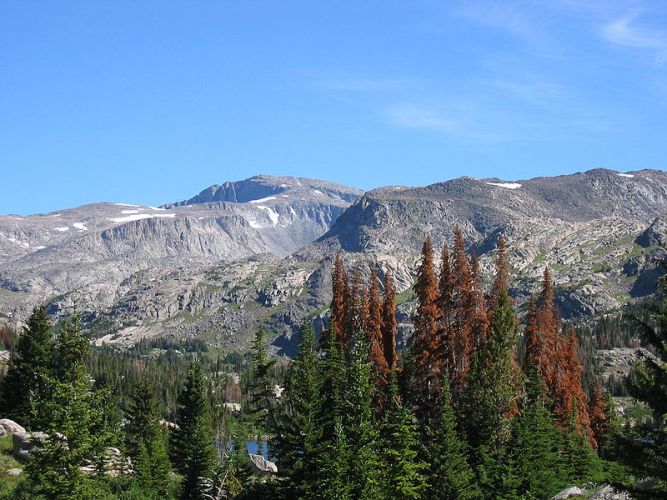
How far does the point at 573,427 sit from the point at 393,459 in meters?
32.8

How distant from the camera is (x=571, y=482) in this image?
222 ft

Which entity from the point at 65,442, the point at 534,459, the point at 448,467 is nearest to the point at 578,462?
the point at 534,459

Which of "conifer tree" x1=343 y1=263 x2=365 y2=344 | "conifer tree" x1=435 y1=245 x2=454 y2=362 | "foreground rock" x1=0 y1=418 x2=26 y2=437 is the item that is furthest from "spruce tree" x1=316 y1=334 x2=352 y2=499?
"foreground rock" x1=0 y1=418 x2=26 y2=437

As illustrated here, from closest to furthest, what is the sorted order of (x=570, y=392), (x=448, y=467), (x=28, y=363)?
(x=448, y=467) → (x=28, y=363) → (x=570, y=392)

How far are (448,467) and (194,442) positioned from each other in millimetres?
39813

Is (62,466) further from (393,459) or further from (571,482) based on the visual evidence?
(571,482)

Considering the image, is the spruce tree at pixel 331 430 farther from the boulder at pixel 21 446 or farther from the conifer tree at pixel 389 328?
the boulder at pixel 21 446

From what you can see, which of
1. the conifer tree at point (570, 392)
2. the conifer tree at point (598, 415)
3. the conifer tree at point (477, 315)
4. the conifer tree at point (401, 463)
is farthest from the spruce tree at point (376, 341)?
the conifer tree at point (598, 415)

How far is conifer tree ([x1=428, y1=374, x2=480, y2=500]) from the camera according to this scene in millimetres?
56594

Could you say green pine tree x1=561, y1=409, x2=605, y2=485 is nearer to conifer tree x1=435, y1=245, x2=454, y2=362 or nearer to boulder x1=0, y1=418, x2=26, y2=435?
conifer tree x1=435, y1=245, x2=454, y2=362

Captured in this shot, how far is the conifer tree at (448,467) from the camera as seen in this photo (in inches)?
2228

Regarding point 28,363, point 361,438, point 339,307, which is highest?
point 339,307

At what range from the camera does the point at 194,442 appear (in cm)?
8638

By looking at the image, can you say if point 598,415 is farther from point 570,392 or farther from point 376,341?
point 376,341
